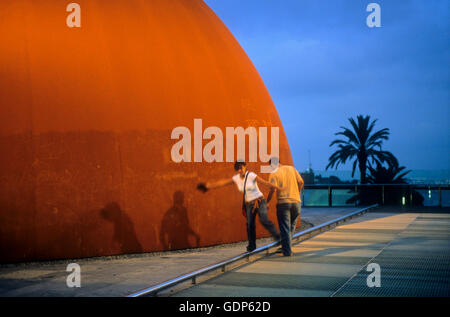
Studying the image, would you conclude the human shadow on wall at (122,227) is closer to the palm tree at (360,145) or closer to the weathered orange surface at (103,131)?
the weathered orange surface at (103,131)

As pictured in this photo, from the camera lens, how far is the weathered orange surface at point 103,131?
8.76 meters

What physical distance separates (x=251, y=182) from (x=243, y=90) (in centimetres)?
396

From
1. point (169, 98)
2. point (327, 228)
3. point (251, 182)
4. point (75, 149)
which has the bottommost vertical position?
point (327, 228)

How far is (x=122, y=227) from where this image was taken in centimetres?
918

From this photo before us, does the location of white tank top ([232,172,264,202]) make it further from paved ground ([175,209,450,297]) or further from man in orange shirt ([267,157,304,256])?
paved ground ([175,209,450,297])

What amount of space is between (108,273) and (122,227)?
1.73m

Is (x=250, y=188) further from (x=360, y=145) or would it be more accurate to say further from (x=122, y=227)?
(x=360, y=145)

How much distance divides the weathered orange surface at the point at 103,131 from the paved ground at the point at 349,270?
251cm

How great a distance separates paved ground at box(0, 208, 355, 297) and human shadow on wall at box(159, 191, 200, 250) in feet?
0.65

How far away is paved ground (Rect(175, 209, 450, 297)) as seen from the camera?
19.5ft

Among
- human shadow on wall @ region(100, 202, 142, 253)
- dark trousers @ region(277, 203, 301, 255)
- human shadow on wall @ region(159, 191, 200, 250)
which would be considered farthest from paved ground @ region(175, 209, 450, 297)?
human shadow on wall @ region(100, 202, 142, 253)
